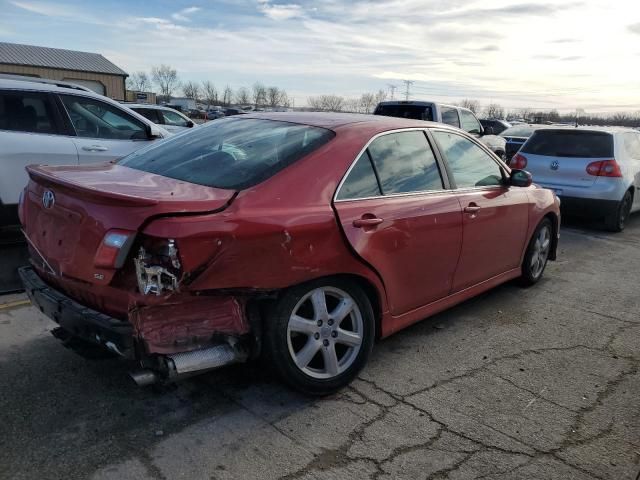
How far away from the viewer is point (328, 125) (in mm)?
3650

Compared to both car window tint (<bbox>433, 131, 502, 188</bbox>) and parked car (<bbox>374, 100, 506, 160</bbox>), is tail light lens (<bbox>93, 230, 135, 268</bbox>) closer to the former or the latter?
car window tint (<bbox>433, 131, 502, 188</bbox>)

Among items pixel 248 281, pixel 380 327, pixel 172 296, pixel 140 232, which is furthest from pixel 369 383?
pixel 140 232

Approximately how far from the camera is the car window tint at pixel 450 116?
11734 mm

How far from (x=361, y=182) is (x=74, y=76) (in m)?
50.3

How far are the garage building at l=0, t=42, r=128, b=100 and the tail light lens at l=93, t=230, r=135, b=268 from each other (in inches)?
1837

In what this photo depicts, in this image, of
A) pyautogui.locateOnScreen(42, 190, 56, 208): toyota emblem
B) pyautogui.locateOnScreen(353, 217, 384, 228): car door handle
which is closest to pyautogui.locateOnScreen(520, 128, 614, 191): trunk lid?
pyautogui.locateOnScreen(353, 217, 384, 228): car door handle

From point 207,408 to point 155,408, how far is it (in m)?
0.29

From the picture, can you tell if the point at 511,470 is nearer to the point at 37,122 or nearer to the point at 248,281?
the point at 248,281

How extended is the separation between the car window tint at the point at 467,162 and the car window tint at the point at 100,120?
394cm

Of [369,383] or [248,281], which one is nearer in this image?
[248,281]

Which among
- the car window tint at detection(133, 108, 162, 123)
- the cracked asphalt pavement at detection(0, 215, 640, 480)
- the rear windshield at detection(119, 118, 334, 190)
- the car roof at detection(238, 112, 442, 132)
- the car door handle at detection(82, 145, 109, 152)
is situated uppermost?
the car window tint at detection(133, 108, 162, 123)

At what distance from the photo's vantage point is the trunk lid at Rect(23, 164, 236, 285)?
8.70ft

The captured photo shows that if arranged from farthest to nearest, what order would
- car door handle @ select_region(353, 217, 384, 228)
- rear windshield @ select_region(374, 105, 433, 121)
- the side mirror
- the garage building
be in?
the garage building < rear windshield @ select_region(374, 105, 433, 121) < the side mirror < car door handle @ select_region(353, 217, 384, 228)

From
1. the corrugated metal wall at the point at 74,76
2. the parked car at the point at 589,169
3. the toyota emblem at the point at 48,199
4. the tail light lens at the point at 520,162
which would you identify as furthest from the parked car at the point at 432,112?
the corrugated metal wall at the point at 74,76
